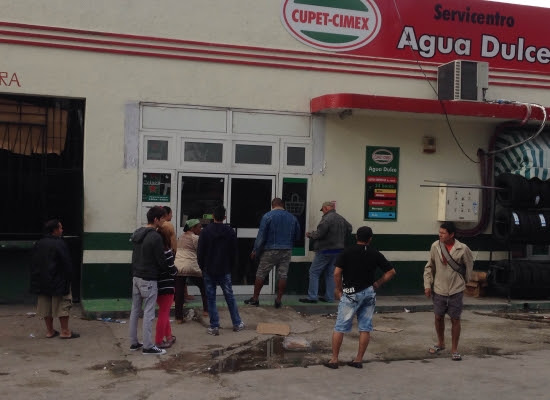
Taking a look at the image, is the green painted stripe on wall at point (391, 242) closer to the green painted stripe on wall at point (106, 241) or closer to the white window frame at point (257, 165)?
the green painted stripe on wall at point (106, 241)

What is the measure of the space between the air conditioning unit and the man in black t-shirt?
5798 mm

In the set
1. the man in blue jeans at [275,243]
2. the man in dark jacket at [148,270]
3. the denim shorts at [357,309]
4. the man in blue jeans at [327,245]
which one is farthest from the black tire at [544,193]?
the man in dark jacket at [148,270]

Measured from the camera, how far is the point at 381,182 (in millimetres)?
12516

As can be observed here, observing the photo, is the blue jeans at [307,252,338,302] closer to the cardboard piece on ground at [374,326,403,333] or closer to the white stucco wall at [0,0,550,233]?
the white stucco wall at [0,0,550,233]

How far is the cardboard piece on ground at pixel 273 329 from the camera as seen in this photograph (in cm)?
938

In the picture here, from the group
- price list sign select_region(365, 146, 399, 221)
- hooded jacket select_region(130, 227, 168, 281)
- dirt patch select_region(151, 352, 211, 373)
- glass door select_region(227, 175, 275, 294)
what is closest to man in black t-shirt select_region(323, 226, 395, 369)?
dirt patch select_region(151, 352, 211, 373)

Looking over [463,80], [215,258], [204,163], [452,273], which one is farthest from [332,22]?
[452,273]

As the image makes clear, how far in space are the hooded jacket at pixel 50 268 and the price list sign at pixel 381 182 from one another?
5851 millimetres

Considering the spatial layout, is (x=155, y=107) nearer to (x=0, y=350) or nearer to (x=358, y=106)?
(x=358, y=106)

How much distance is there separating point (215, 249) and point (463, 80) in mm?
6119

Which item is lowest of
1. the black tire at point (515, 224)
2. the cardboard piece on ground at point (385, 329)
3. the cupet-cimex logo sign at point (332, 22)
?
the cardboard piece on ground at point (385, 329)

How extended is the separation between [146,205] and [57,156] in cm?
166

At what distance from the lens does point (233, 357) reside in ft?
26.6

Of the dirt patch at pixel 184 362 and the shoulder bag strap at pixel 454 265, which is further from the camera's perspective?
the shoulder bag strap at pixel 454 265
